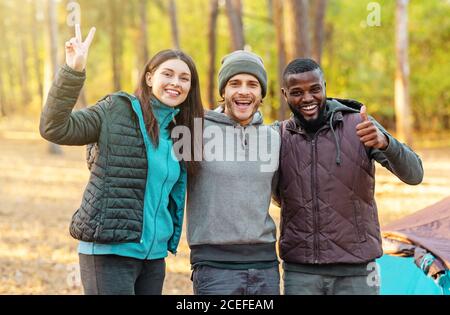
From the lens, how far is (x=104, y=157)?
9.98ft

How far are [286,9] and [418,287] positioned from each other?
7.33 meters

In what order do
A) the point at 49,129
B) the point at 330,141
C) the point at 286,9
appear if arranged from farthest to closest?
the point at 286,9, the point at 330,141, the point at 49,129

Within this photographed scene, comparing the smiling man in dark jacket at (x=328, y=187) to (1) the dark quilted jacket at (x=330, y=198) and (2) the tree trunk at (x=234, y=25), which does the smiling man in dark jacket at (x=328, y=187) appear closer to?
(1) the dark quilted jacket at (x=330, y=198)

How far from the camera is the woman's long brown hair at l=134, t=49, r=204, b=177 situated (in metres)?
3.19

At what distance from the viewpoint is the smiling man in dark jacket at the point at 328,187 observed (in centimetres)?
326

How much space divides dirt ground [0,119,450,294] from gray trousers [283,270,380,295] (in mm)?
3274

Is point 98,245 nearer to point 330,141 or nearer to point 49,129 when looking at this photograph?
point 49,129

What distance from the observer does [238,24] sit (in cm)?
1784

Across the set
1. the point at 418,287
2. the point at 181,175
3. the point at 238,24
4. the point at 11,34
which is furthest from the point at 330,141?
the point at 11,34

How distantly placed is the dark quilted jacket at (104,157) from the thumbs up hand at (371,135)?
1046 mm

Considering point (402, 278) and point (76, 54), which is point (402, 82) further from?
point (76, 54)

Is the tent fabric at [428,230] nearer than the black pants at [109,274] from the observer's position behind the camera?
No

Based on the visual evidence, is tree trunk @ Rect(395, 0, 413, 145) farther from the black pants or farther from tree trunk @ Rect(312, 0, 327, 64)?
the black pants

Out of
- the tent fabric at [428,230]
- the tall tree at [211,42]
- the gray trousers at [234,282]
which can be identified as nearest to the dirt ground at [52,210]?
the tent fabric at [428,230]
